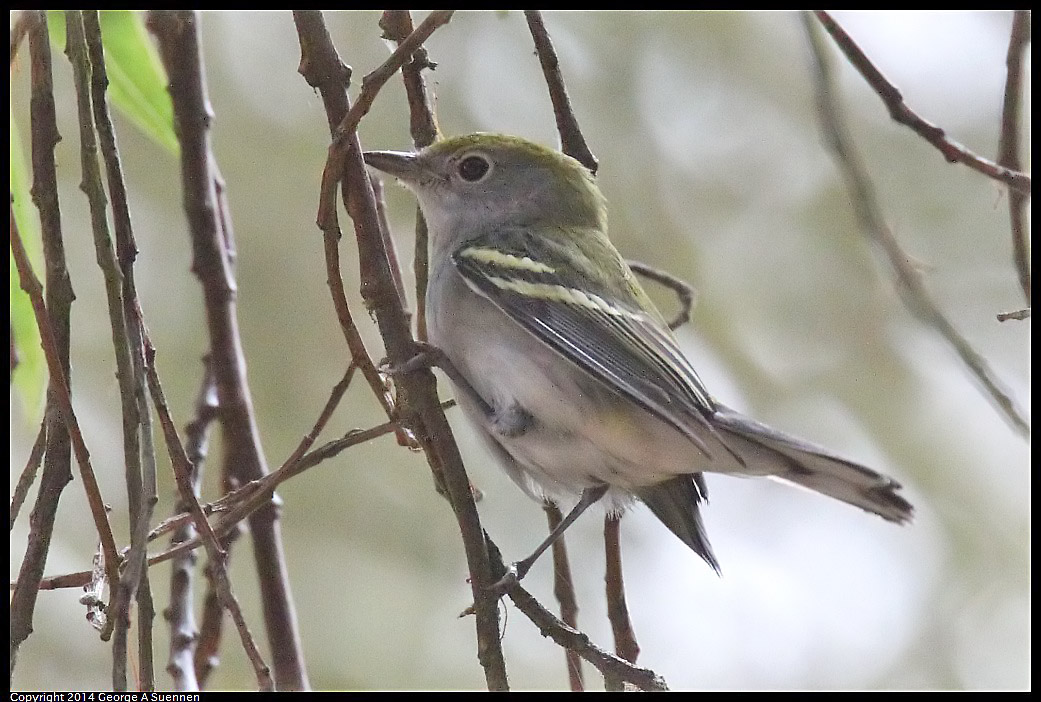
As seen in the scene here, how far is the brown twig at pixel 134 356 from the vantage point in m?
1.59

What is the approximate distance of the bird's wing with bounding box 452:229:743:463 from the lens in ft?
8.30

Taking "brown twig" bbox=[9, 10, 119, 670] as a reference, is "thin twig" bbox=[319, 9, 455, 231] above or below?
above

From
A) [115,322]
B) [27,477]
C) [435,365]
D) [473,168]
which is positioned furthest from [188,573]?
[473,168]

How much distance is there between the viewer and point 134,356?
5.71 feet

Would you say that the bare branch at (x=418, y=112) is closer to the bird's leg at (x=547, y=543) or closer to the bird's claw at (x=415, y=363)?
the bird's claw at (x=415, y=363)

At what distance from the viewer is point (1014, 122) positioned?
2.54 metres

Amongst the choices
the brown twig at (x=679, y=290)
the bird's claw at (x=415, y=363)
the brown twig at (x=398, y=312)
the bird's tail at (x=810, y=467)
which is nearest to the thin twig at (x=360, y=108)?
the brown twig at (x=398, y=312)

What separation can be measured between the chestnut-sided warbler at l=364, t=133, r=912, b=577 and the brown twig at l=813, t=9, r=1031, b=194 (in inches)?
30.3

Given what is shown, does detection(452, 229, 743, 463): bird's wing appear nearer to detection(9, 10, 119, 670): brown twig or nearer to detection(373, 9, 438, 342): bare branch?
detection(373, 9, 438, 342): bare branch

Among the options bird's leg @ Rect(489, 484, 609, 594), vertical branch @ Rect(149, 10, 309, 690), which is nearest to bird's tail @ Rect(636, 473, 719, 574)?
bird's leg @ Rect(489, 484, 609, 594)

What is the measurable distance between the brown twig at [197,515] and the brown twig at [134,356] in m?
0.08

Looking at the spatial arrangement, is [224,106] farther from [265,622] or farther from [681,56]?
[265,622]

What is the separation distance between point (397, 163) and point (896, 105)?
1.43 m

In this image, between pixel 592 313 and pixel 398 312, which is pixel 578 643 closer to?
pixel 398 312
